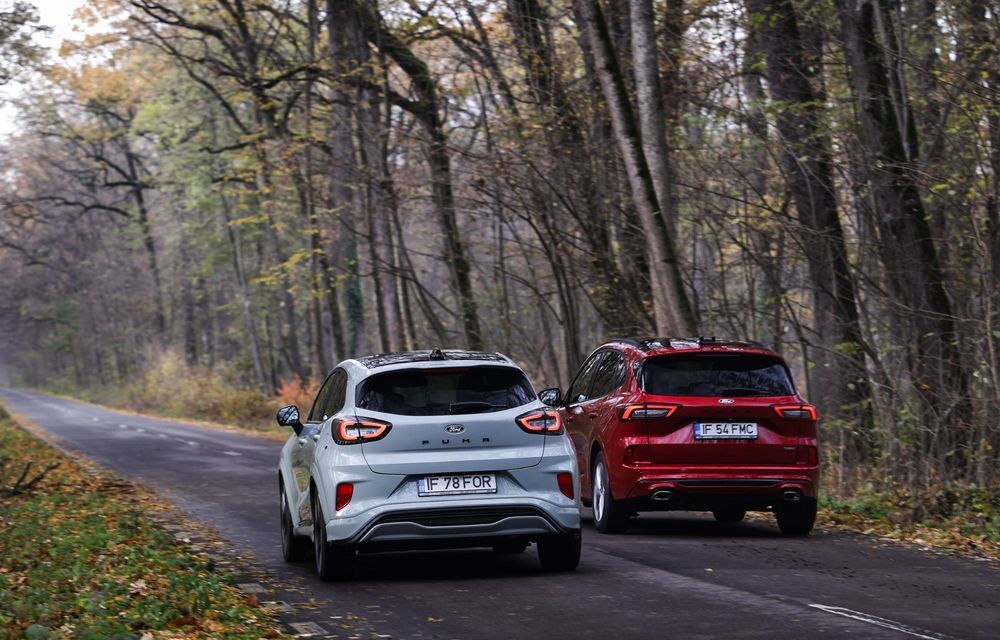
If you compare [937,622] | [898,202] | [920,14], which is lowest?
[937,622]

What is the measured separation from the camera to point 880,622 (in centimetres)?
777

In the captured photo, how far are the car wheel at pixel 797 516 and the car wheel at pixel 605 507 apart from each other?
145cm

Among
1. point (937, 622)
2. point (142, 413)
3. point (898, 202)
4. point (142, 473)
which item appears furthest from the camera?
point (142, 413)

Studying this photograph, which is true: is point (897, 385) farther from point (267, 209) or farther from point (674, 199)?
point (267, 209)

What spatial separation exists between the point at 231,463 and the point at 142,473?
208 centimetres

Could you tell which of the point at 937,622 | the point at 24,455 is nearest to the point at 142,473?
the point at 24,455

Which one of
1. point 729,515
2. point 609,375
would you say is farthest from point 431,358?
point 729,515

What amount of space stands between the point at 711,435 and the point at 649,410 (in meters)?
0.60

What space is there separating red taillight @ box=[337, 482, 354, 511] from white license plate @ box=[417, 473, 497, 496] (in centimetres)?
47

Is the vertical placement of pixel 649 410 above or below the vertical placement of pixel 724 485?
above

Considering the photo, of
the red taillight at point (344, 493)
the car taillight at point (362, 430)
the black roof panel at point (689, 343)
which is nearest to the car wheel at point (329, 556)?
the red taillight at point (344, 493)

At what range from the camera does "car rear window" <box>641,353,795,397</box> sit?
1216 cm

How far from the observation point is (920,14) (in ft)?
61.5

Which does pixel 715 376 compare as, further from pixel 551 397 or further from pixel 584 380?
pixel 584 380
